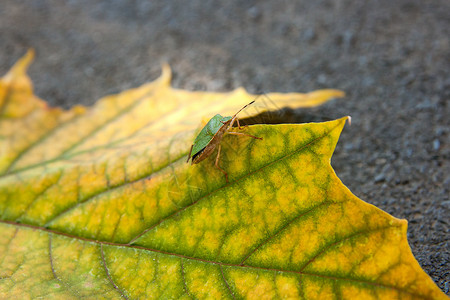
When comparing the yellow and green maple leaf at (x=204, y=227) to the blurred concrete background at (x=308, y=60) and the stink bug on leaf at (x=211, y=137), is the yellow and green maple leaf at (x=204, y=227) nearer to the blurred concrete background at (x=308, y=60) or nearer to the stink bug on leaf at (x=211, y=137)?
the stink bug on leaf at (x=211, y=137)

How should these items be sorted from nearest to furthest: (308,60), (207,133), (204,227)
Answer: (204,227) < (207,133) < (308,60)

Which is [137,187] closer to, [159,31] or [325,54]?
[325,54]

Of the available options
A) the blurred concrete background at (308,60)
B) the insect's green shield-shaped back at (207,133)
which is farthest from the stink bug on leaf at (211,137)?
the blurred concrete background at (308,60)

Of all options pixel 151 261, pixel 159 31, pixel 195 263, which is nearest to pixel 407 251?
pixel 195 263

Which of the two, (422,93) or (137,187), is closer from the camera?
(137,187)

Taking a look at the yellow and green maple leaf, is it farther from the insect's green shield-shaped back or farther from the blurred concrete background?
the blurred concrete background

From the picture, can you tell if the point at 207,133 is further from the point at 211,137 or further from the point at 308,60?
the point at 308,60

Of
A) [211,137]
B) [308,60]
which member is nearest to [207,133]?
[211,137]
